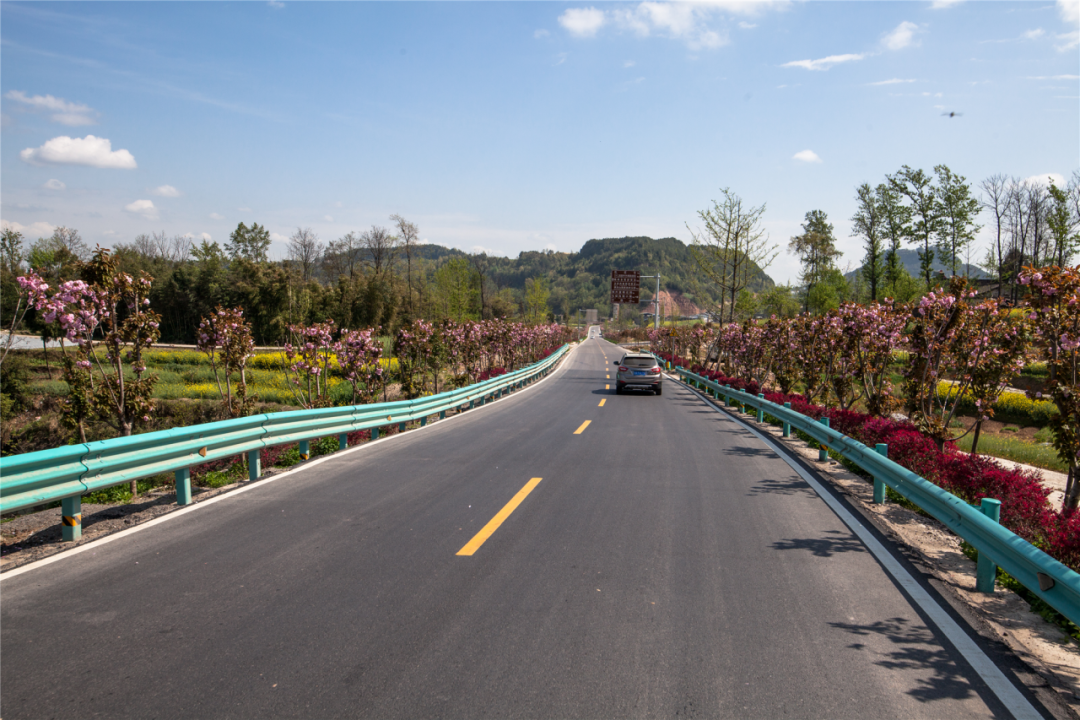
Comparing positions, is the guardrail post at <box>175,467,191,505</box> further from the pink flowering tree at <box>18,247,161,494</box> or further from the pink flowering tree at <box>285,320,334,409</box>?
the pink flowering tree at <box>285,320,334,409</box>

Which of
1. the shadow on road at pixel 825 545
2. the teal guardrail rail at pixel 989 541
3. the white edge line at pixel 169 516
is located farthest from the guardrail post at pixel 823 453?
the white edge line at pixel 169 516

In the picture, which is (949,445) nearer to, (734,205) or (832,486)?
(832,486)

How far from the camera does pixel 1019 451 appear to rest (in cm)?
2486

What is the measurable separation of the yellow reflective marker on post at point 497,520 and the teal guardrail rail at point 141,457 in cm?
314

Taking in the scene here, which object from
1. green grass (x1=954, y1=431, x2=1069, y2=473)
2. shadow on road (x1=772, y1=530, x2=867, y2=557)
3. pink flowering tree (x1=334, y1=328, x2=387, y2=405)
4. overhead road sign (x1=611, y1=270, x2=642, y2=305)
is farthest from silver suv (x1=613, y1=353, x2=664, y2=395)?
overhead road sign (x1=611, y1=270, x2=642, y2=305)

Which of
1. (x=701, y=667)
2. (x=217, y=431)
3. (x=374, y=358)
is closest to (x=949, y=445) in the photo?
(x=701, y=667)

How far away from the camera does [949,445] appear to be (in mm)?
9008

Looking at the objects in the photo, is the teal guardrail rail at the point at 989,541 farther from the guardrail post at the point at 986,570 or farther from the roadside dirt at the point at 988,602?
the roadside dirt at the point at 988,602

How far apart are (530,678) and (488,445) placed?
24.2ft

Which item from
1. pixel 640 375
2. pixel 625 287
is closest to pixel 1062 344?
pixel 640 375

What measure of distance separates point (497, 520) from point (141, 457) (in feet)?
11.6

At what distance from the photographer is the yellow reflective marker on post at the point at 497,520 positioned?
5152 millimetres

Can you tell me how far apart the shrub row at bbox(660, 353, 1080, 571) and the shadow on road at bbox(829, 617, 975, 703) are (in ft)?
6.51

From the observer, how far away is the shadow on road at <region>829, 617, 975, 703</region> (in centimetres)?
319
